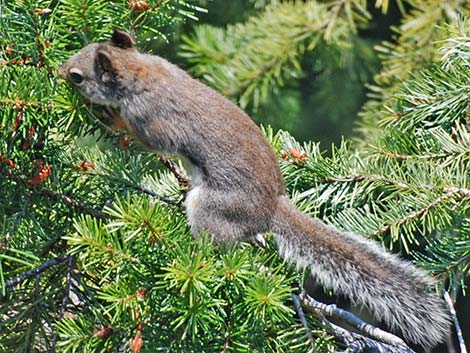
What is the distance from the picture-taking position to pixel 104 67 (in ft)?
5.85

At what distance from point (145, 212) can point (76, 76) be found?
53 centimetres

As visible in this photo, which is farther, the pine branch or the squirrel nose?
the squirrel nose

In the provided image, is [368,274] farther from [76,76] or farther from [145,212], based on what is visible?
[76,76]

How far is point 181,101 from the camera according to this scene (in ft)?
5.93

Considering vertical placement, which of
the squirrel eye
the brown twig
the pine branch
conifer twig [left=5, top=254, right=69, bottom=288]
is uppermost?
the squirrel eye

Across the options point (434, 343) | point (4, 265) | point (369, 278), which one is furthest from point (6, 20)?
point (434, 343)

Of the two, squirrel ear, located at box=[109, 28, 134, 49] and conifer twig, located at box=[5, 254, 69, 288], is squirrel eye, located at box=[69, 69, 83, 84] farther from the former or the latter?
conifer twig, located at box=[5, 254, 69, 288]

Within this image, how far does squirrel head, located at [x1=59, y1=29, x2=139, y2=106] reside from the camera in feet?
5.28

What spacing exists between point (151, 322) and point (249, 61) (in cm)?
144

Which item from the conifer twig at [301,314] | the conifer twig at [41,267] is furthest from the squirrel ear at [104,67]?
the conifer twig at [301,314]

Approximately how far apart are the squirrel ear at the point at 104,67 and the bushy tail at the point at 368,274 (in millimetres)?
500

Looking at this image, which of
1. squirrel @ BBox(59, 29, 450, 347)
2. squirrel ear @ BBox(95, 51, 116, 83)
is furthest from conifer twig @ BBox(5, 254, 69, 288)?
squirrel ear @ BBox(95, 51, 116, 83)

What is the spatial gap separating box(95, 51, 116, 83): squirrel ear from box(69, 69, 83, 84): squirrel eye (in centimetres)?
8

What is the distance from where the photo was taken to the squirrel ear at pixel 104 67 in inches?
67.6
